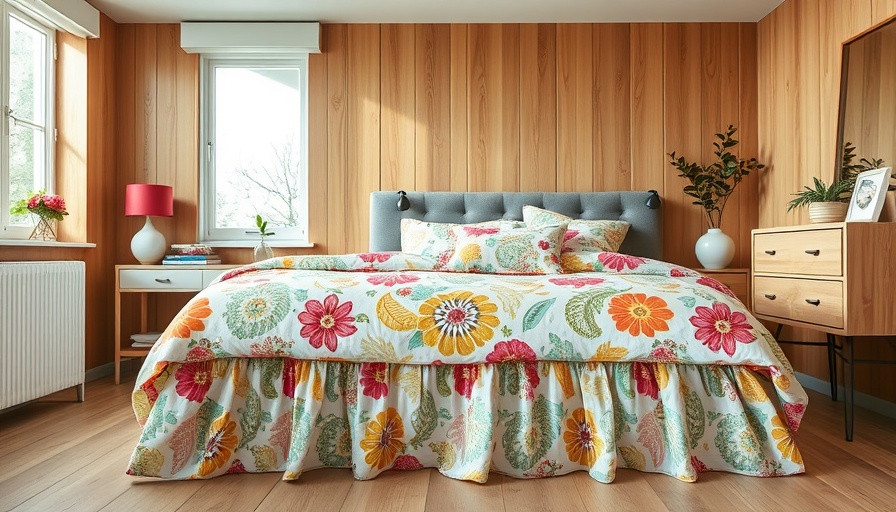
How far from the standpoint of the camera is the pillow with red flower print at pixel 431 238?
122 inches

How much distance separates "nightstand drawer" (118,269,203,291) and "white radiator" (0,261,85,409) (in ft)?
1.14

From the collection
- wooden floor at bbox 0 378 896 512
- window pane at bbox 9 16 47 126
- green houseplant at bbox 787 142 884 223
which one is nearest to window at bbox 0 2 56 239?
window pane at bbox 9 16 47 126

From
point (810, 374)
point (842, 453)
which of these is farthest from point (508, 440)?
point (810, 374)

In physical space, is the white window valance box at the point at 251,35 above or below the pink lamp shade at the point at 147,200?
above

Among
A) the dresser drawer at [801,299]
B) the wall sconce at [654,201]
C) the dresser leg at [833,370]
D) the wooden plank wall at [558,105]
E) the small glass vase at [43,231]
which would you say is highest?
the wooden plank wall at [558,105]

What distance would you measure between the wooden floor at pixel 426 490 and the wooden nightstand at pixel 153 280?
4.37 ft

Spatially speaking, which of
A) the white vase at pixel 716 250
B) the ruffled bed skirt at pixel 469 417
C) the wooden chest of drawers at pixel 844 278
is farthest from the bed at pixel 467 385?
the white vase at pixel 716 250

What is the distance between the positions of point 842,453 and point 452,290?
156 centimetres

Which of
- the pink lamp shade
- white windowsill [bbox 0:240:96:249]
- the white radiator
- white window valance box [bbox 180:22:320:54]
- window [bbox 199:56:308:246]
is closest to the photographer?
the white radiator

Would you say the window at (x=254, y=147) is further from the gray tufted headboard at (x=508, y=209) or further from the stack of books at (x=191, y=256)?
the gray tufted headboard at (x=508, y=209)

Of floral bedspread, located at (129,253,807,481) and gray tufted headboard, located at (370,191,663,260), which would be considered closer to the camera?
floral bedspread, located at (129,253,807,481)

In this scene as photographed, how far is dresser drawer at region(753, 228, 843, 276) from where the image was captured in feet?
8.04

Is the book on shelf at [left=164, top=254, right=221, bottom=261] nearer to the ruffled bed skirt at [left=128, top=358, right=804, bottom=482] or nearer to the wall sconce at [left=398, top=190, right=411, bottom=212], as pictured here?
the wall sconce at [left=398, top=190, right=411, bottom=212]

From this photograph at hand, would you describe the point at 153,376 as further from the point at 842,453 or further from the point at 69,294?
the point at 842,453
